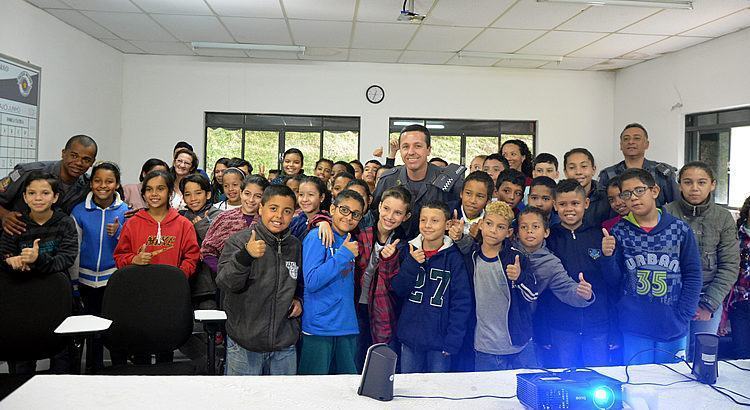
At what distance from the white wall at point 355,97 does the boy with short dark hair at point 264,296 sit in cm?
549

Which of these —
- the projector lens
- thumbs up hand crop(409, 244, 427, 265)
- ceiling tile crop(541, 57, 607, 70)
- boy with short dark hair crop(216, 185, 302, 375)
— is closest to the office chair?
boy with short dark hair crop(216, 185, 302, 375)

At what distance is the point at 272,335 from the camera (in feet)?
7.93

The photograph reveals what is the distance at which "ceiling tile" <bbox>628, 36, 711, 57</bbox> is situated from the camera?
243 inches

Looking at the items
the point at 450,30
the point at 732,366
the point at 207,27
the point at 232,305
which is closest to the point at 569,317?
the point at 732,366

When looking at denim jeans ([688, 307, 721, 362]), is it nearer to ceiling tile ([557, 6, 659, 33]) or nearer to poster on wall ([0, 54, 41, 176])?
ceiling tile ([557, 6, 659, 33])

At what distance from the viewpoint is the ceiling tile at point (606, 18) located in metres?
5.17

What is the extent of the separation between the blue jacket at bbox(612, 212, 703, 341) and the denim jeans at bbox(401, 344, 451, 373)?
99 cm

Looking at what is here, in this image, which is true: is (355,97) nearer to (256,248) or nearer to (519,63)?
(519,63)

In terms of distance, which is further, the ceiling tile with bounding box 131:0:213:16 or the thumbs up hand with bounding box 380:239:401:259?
the ceiling tile with bounding box 131:0:213:16

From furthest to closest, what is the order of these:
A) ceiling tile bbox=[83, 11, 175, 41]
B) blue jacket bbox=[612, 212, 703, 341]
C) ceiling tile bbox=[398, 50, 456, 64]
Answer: ceiling tile bbox=[398, 50, 456, 64], ceiling tile bbox=[83, 11, 175, 41], blue jacket bbox=[612, 212, 703, 341]

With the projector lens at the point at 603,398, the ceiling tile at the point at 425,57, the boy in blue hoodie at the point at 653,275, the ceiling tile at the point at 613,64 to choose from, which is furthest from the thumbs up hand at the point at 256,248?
the ceiling tile at the point at 613,64

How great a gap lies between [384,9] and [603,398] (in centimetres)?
466

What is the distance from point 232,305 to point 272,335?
252mm

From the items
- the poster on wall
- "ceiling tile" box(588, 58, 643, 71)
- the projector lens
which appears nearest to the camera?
the projector lens
